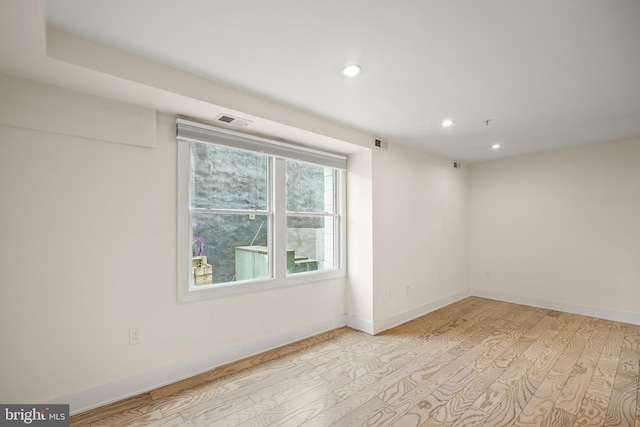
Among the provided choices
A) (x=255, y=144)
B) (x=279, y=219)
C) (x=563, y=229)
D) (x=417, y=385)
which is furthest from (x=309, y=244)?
(x=563, y=229)

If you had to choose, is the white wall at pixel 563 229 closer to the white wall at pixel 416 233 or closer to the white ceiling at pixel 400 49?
the white wall at pixel 416 233

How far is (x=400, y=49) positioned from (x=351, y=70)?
0.38m

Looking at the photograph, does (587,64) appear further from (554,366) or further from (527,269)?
(527,269)

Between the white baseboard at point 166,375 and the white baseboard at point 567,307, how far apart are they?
3629mm

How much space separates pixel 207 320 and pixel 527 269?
16.0ft

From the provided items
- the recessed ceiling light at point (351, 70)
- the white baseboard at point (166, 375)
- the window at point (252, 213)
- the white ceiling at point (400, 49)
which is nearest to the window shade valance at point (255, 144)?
the window at point (252, 213)

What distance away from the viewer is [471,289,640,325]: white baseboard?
13.2 feet

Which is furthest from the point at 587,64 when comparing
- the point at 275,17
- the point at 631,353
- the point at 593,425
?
the point at 631,353

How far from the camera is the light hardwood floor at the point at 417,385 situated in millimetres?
2104

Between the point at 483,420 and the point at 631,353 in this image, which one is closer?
the point at 483,420

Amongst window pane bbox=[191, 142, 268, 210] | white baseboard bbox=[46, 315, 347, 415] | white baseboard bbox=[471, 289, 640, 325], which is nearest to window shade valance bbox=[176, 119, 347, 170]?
window pane bbox=[191, 142, 268, 210]

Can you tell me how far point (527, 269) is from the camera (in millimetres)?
4914

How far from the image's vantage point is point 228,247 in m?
3.00

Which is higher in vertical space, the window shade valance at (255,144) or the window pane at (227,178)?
the window shade valance at (255,144)
